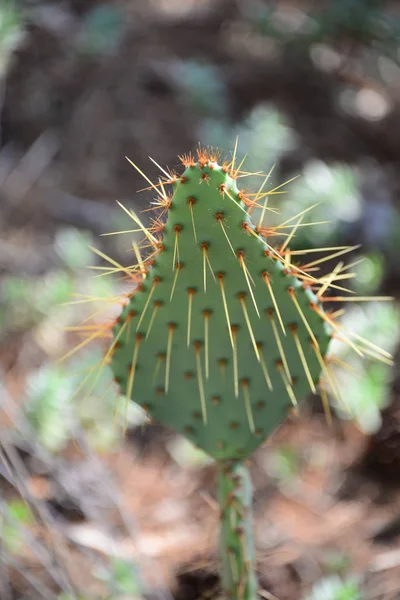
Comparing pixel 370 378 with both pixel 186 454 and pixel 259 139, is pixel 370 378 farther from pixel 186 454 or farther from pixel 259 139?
pixel 259 139

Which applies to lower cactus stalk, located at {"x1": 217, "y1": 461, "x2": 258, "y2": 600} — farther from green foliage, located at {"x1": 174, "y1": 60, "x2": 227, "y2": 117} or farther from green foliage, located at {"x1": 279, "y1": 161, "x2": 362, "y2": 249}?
green foliage, located at {"x1": 174, "y1": 60, "x2": 227, "y2": 117}

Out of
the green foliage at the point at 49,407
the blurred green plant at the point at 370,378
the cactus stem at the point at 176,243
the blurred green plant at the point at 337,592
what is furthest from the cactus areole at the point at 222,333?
the blurred green plant at the point at 370,378

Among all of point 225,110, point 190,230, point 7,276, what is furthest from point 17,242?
point 190,230

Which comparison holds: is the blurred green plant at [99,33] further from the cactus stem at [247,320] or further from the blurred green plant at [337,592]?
the blurred green plant at [337,592]

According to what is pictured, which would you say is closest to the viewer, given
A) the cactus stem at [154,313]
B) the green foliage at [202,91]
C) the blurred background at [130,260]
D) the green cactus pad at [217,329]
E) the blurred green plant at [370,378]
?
the green cactus pad at [217,329]

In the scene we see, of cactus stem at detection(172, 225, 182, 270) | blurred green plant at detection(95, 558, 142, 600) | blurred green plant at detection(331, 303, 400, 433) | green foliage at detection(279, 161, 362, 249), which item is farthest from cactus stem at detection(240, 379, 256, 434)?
green foliage at detection(279, 161, 362, 249)

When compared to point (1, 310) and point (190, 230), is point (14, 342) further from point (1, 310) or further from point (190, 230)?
point (190, 230)
